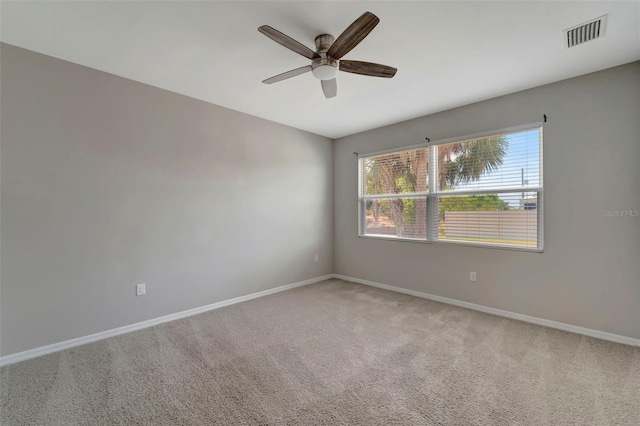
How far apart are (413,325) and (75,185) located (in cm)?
354

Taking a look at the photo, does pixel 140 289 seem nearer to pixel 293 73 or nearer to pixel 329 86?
pixel 293 73

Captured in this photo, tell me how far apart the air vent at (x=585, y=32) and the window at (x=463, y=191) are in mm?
986

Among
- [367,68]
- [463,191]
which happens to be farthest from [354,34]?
[463,191]

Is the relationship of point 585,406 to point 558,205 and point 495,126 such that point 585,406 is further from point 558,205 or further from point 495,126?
point 495,126

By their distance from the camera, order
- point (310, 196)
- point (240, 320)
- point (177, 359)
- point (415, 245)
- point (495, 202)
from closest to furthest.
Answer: point (177, 359)
point (240, 320)
point (495, 202)
point (415, 245)
point (310, 196)

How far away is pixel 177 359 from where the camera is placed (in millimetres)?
2250

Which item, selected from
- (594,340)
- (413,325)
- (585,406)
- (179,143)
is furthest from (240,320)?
(594,340)

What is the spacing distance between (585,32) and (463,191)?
180 centimetres

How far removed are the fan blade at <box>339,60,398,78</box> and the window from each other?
183 centimetres

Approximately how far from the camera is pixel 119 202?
2.71m

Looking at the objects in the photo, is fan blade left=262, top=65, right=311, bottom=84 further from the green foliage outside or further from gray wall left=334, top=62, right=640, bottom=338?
the green foliage outside

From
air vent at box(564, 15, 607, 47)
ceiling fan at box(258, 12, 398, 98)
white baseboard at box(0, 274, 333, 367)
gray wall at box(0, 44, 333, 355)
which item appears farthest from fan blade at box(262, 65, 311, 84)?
white baseboard at box(0, 274, 333, 367)

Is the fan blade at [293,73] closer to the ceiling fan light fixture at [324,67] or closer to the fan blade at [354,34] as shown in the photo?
the ceiling fan light fixture at [324,67]

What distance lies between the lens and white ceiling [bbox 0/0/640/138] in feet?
5.94
